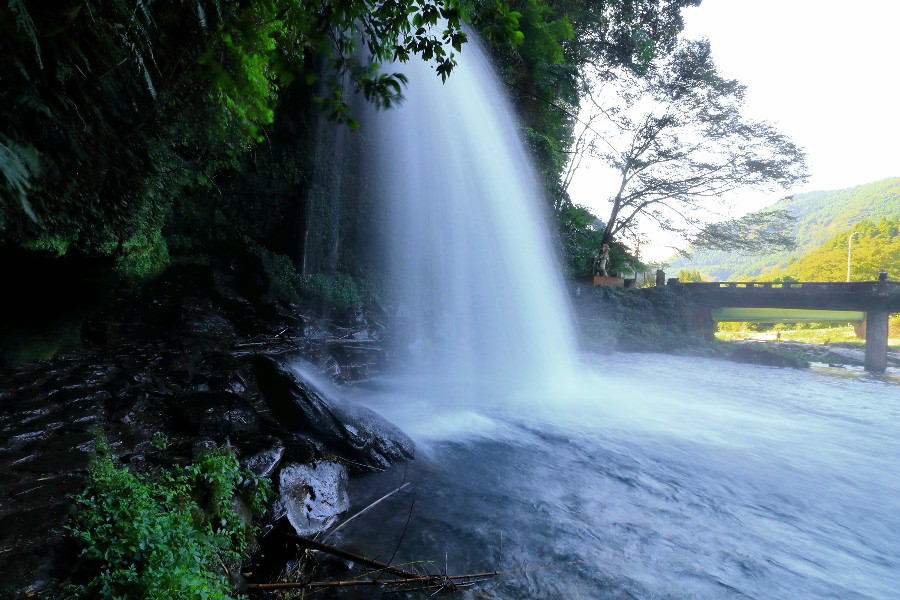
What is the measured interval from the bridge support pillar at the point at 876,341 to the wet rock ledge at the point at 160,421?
83.2 ft

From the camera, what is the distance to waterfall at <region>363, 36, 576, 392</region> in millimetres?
12430

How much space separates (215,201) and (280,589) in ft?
32.3

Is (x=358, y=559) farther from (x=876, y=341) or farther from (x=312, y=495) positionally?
(x=876, y=341)

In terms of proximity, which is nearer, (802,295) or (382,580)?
(382,580)

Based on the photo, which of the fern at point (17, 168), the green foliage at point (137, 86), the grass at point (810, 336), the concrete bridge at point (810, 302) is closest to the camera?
the fern at point (17, 168)

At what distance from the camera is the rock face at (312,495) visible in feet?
12.3

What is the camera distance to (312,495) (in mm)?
4039

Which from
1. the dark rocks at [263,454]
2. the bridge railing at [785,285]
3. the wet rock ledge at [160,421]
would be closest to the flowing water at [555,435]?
the wet rock ledge at [160,421]

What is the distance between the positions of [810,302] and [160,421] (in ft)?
94.0

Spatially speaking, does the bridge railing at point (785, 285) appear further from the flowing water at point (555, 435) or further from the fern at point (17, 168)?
the fern at point (17, 168)

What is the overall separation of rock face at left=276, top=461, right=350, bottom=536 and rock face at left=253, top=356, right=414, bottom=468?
2.00 ft

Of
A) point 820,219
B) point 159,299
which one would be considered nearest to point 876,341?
point 159,299

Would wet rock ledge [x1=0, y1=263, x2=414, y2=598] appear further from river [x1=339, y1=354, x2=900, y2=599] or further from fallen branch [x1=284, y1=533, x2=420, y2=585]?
river [x1=339, y1=354, x2=900, y2=599]

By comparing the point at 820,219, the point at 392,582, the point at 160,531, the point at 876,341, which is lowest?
the point at 392,582
